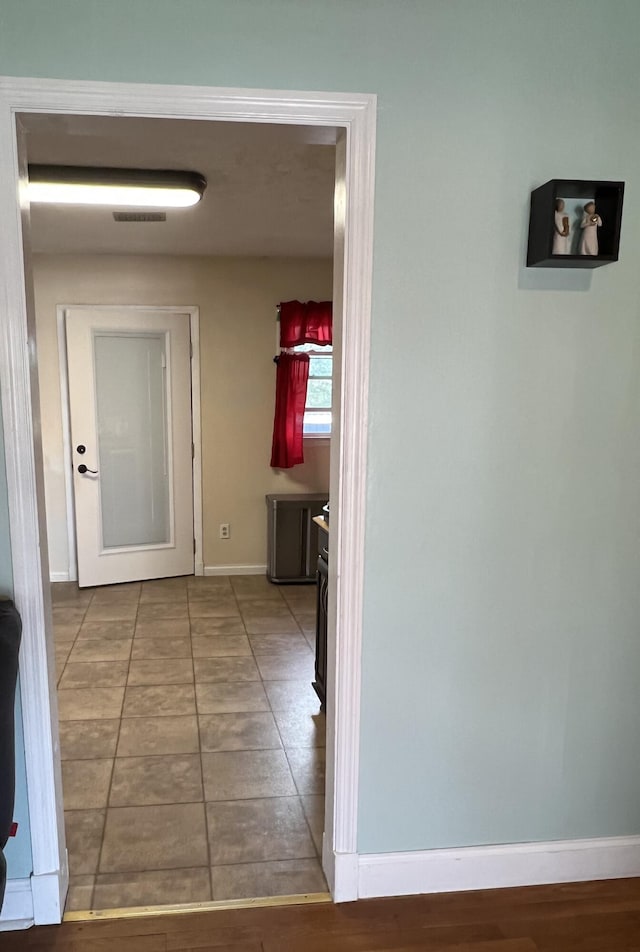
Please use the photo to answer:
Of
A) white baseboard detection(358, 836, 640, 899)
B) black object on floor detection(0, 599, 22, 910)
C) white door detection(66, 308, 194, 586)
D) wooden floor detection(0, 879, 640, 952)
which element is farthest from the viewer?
white door detection(66, 308, 194, 586)

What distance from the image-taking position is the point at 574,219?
1793 millimetres

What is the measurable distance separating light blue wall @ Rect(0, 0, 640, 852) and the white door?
11.1 feet

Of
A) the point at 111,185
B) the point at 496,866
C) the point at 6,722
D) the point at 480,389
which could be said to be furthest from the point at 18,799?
the point at 111,185

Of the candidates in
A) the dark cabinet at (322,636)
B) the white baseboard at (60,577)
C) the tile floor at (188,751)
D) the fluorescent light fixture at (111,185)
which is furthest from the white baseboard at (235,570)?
the fluorescent light fixture at (111,185)

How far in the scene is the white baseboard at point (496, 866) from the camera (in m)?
1.98

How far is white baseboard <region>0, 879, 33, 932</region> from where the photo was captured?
184 cm

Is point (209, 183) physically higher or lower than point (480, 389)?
higher

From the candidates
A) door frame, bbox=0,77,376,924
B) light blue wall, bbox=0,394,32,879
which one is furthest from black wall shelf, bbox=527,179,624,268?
light blue wall, bbox=0,394,32,879

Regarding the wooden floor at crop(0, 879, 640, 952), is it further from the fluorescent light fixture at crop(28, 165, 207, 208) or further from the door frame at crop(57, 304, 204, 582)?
the door frame at crop(57, 304, 204, 582)

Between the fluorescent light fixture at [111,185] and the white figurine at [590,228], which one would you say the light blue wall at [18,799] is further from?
the fluorescent light fixture at [111,185]

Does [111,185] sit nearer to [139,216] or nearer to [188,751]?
[139,216]

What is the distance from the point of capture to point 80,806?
240cm

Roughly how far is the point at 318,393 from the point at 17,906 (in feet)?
13.4

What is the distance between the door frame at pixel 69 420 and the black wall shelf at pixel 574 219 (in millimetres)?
3636
